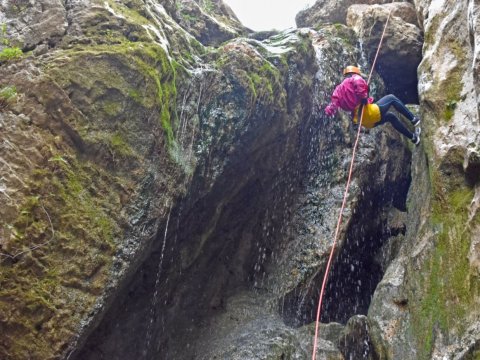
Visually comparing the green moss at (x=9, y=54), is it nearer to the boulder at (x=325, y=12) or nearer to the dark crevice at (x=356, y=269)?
the dark crevice at (x=356, y=269)

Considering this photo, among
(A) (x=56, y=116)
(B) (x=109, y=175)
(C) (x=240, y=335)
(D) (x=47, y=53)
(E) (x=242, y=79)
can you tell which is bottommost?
(C) (x=240, y=335)

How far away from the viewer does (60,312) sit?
433 centimetres

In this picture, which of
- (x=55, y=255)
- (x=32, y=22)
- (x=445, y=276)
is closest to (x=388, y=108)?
(x=445, y=276)

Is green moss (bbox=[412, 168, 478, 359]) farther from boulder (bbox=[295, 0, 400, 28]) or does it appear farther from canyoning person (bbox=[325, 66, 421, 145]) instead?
boulder (bbox=[295, 0, 400, 28])

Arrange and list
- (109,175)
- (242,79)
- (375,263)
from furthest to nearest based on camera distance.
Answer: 1. (375,263)
2. (242,79)
3. (109,175)

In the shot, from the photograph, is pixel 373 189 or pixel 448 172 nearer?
pixel 448 172

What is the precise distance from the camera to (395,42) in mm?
9828

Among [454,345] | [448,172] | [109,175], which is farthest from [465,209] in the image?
[109,175]

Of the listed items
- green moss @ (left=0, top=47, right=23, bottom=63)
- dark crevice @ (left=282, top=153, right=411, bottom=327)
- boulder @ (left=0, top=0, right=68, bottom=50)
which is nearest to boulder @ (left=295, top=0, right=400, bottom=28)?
dark crevice @ (left=282, top=153, right=411, bottom=327)

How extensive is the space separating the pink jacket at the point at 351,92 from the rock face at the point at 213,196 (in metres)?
0.90

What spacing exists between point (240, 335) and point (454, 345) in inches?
129

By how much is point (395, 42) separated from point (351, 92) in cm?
371

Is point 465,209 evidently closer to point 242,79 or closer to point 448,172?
point 448,172

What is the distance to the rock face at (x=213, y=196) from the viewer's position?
4.48 m
